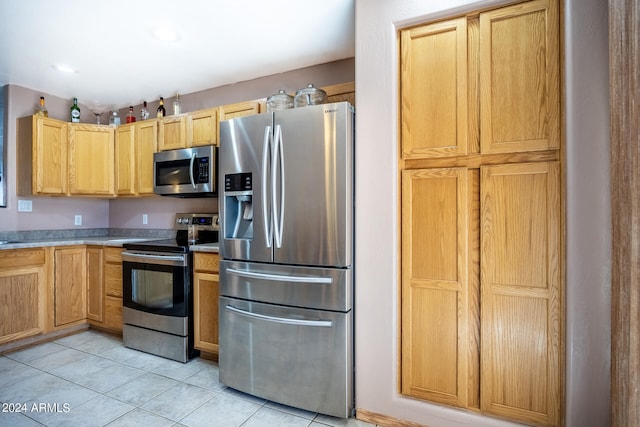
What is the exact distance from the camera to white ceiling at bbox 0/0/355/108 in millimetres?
1893

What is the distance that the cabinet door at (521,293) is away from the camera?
55.2 inches

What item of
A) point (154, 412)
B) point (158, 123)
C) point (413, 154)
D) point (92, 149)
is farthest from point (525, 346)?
point (92, 149)

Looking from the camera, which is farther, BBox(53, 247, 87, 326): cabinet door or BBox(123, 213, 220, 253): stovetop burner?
BBox(53, 247, 87, 326): cabinet door

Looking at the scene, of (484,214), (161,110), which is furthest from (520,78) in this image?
(161,110)

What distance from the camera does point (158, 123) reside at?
300 centimetres

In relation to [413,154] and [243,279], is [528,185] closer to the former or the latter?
[413,154]

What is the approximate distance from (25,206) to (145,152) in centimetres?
132

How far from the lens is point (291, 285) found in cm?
179

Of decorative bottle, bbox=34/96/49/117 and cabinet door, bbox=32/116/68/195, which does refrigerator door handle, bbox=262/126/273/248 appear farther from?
decorative bottle, bbox=34/96/49/117

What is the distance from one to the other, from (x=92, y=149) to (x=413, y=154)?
3.33 m

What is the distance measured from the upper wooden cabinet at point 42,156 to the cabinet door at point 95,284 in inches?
28.5

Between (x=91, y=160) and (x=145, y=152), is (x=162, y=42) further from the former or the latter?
(x=91, y=160)

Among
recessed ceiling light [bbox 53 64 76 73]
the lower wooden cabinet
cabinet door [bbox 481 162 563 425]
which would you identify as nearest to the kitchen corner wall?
recessed ceiling light [bbox 53 64 76 73]

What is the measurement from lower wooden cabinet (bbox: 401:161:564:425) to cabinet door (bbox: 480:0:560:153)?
144mm
